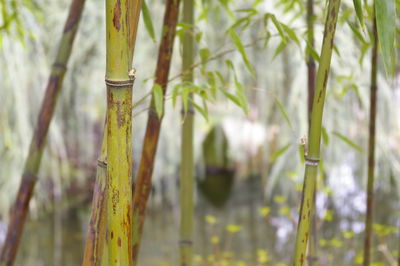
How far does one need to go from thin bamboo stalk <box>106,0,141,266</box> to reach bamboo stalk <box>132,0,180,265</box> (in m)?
0.17

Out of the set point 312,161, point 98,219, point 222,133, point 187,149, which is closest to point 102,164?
point 98,219

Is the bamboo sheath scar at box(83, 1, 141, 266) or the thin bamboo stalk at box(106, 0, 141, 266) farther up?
the thin bamboo stalk at box(106, 0, 141, 266)

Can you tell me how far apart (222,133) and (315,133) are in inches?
110

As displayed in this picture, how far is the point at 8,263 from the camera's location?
78 centimetres

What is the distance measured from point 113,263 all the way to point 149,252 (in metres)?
2.01

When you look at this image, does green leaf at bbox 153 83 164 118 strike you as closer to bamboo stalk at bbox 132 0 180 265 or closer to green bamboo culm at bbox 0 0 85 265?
bamboo stalk at bbox 132 0 180 265

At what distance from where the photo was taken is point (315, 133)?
16.3 inches

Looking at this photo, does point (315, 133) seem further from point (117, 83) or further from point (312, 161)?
point (117, 83)

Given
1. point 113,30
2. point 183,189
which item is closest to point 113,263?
point 113,30

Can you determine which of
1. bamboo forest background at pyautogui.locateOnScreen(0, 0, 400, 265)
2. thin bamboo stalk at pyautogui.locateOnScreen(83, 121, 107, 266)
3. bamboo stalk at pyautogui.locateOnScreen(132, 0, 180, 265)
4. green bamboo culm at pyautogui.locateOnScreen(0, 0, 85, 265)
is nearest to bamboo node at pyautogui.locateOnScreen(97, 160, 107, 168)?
thin bamboo stalk at pyautogui.locateOnScreen(83, 121, 107, 266)

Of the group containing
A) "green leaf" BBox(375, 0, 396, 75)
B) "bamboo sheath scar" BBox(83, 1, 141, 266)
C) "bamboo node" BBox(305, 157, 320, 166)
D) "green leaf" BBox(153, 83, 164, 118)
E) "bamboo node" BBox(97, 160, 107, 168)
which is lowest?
"bamboo sheath scar" BBox(83, 1, 141, 266)

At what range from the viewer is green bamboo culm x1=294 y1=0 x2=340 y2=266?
15.6 inches

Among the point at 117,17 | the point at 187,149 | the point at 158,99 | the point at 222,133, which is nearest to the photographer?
the point at 117,17

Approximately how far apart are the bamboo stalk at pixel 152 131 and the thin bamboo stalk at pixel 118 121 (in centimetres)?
17
